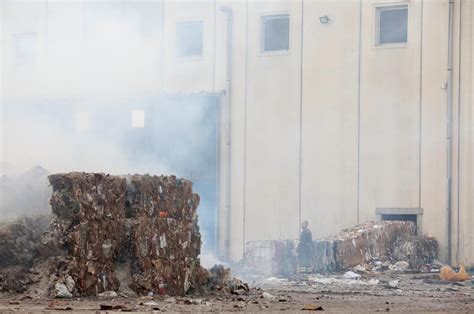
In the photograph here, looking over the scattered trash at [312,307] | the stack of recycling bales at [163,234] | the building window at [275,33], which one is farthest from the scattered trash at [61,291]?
the building window at [275,33]

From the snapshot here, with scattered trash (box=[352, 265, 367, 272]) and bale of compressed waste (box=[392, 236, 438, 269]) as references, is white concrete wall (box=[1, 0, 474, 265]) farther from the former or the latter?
scattered trash (box=[352, 265, 367, 272])

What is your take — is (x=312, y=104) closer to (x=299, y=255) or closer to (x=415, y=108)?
(x=415, y=108)

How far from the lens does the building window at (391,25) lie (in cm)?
2791

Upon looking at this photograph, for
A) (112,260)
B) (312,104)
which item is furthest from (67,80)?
(112,260)

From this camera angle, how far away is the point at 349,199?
92.5 ft

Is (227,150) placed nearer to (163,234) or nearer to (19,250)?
(163,234)

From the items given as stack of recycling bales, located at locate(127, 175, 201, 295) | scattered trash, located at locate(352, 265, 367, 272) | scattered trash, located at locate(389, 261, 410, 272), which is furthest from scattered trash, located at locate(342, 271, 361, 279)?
stack of recycling bales, located at locate(127, 175, 201, 295)

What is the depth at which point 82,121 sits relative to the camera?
3181 cm

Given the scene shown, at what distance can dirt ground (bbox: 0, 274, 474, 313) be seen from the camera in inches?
554

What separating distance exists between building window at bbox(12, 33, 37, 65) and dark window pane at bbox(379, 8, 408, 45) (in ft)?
33.9

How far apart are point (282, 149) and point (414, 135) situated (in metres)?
3.79

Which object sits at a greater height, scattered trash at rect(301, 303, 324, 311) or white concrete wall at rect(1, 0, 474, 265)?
white concrete wall at rect(1, 0, 474, 265)

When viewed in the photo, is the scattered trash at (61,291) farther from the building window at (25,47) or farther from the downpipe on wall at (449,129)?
the building window at (25,47)

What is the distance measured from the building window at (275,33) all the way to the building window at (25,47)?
22.7 feet
